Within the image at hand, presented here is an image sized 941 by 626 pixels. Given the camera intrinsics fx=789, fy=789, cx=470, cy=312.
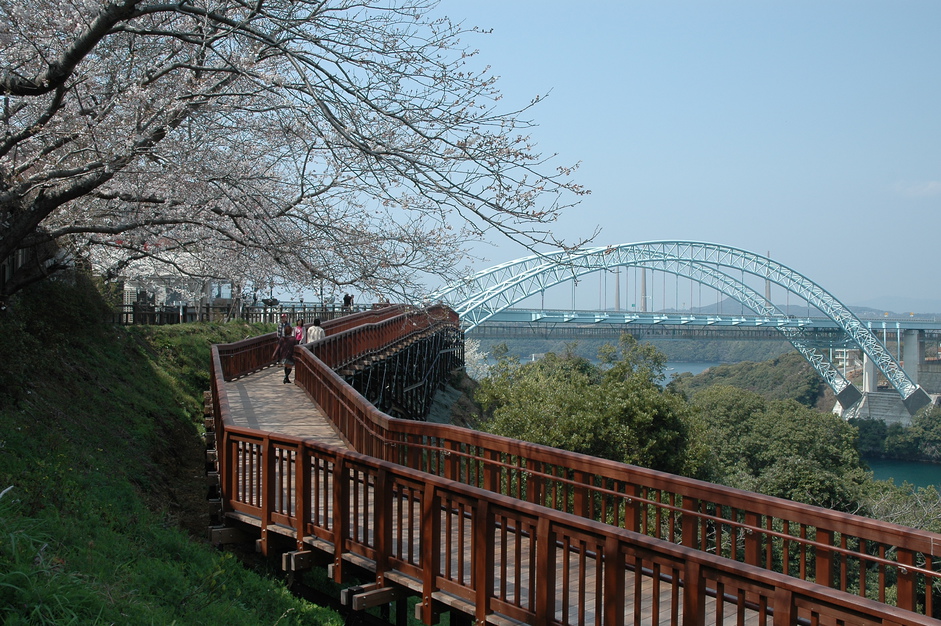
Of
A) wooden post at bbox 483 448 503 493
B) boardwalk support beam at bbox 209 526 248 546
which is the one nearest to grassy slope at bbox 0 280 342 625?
boardwalk support beam at bbox 209 526 248 546

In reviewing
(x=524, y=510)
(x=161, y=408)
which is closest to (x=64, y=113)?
(x=161, y=408)

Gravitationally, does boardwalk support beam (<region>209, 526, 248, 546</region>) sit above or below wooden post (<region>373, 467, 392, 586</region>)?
below

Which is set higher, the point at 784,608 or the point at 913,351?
the point at 784,608

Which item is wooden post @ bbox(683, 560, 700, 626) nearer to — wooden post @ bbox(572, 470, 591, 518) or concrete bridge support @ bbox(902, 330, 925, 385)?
wooden post @ bbox(572, 470, 591, 518)

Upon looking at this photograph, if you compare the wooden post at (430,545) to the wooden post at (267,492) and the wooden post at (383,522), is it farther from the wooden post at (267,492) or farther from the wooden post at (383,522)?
the wooden post at (267,492)

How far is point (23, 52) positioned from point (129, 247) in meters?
4.52

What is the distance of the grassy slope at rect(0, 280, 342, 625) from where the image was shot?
4.65 metres

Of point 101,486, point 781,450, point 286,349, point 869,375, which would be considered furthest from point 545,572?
point 869,375

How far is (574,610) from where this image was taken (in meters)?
5.24

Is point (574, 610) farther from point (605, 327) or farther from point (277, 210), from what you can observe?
point (605, 327)

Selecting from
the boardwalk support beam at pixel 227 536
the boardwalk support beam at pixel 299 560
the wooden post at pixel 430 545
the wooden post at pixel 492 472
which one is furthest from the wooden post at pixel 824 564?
the boardwalk support beam at pixel 227 536

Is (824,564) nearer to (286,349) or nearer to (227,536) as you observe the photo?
(227,536)

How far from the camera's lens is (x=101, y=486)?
29.7 feet

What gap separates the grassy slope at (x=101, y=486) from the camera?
15.3 ft
